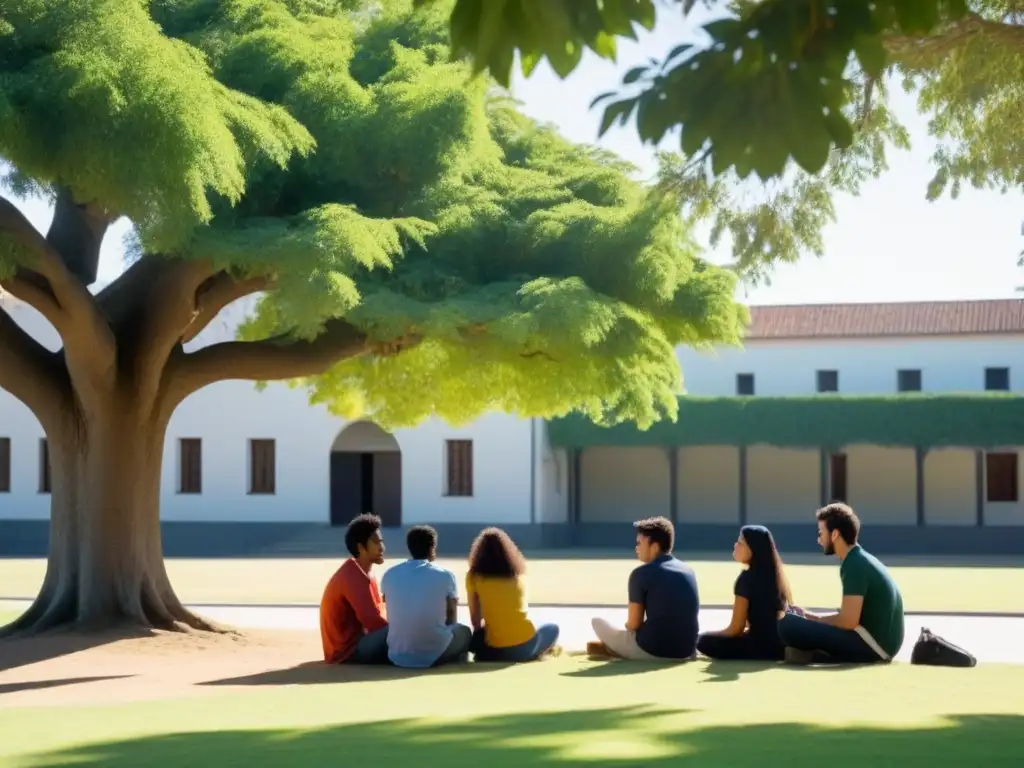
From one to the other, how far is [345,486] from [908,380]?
19.6 meters

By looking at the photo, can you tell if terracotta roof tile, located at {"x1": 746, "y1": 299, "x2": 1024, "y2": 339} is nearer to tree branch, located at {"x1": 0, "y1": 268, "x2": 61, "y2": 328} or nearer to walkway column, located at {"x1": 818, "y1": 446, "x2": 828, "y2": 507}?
walkway column, located at {"x1": 818, "y1": 446, "x2": 828, "y2": 507}

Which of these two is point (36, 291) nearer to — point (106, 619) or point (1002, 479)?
point (106, 619)

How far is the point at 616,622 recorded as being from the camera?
13.9m

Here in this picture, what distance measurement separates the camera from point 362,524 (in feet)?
34.8

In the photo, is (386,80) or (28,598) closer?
(386,80)

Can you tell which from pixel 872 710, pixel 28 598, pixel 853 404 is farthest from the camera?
pixel 853 404

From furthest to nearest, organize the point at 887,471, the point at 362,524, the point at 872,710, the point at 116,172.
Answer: the point at 887,471 → the point at 362,524 → the point at 116,172 → the point at 872,710

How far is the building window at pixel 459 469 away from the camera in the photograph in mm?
44562

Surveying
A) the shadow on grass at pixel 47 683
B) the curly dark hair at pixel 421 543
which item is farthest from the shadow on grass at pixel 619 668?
the shadow on grass at pixel 47 683

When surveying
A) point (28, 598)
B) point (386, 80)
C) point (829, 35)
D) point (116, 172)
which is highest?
point (386, 80)

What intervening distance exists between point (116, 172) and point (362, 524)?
296 cm

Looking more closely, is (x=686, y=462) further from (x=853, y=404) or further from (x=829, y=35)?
(x=829, y=35)

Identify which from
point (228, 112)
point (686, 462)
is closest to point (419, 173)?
point (228, 112)

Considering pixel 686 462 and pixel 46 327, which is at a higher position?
pixel 46 327
